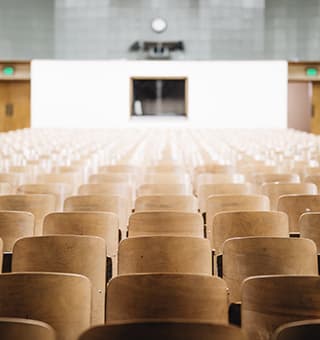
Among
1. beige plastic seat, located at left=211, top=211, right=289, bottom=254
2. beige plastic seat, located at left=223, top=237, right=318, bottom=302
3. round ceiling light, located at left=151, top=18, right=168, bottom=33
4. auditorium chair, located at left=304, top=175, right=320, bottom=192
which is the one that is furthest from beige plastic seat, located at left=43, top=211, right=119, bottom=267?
round ceiling light, located at left=151, top=18, right=168, bottom=33

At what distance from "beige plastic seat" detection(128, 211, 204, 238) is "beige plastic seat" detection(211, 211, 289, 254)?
114 mm

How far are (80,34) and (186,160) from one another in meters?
12.9

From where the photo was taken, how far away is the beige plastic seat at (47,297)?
86.7 inches

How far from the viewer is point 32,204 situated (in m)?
4.31

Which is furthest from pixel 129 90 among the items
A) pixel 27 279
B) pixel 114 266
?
pixel 27 279

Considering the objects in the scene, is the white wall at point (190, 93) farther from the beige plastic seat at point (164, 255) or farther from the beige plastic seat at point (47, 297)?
the beige plastic seat at point (47, 297)

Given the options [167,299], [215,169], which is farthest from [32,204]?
[215,169]

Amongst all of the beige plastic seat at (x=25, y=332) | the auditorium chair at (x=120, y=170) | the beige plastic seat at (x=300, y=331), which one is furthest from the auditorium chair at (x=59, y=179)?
the beige plastic seat at (x=300, y=331)

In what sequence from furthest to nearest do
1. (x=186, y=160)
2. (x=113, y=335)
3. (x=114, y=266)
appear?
1. (x=186, y=160)
2. (x=114, y=266)
3. (x=113, y=335)

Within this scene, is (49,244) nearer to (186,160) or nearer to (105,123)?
(186,160)

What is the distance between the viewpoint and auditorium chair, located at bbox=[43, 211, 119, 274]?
3.53 m

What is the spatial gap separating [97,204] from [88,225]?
0.76 meters

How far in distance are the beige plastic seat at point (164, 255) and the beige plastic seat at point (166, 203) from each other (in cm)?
146

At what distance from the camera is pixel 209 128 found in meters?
20.3
